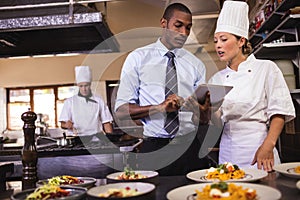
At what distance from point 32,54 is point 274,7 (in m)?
2.19

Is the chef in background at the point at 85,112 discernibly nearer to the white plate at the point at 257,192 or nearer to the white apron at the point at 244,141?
the white apron at the point at 244,141

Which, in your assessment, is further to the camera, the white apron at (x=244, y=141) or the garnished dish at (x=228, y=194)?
the white apron at (x=244, y=141)

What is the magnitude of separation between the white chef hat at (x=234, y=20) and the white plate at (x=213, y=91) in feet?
1.56

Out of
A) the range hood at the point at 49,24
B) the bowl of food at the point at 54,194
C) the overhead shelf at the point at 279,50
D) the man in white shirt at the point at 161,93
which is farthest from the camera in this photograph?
the overhead shelf at the point at 279,50

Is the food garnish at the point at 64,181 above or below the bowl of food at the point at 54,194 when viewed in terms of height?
below

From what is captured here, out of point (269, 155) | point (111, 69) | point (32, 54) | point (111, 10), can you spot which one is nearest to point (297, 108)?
point (269, 155)

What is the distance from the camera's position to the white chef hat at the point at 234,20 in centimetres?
198

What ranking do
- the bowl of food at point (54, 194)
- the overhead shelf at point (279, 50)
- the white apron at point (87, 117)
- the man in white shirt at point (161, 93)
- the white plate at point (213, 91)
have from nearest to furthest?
the bowl of food at point (54, 194) → the white plate at point (213, 91) → the man in white shirt at point (161, 93) → the overhead shelf at point (279, 50) → the white apron at point (87, 117)

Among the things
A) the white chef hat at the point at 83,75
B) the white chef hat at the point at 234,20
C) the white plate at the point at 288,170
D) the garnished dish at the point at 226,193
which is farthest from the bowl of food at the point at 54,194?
the white chef hat at the point at 83,75

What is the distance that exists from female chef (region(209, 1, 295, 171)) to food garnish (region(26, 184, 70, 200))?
111cm

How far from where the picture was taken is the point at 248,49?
2.07 metres

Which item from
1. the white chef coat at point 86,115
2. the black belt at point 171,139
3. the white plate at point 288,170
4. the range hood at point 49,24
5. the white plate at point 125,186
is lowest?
the white plate at point 288,170

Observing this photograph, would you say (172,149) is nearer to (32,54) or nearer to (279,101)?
(279,101)

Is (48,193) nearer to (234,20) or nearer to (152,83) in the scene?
(152,83)
